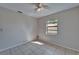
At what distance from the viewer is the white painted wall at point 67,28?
253cm

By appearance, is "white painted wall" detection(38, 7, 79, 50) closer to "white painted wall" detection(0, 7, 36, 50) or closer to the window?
the window

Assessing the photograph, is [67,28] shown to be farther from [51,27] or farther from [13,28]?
[13,28]

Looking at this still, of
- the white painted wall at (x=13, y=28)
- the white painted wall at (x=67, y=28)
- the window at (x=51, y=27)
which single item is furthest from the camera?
the white painted wall at (x=13, y=28)

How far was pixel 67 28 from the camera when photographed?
9.46 ft

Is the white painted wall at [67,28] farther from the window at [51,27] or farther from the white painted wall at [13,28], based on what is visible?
the white painted wall at [13,28]

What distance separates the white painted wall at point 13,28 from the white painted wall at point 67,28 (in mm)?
786

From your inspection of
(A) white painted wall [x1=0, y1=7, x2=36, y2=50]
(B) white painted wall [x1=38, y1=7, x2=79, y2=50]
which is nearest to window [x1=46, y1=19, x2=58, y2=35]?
(B) white painted wall [x1=38, y1=7, x2=79, y2=50]

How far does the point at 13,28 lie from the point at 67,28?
192cm

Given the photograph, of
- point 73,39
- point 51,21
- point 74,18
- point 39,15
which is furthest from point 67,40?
point 39,15

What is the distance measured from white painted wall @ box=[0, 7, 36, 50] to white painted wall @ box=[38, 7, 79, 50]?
31.0 inches

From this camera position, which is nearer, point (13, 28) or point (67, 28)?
point (67, 28)

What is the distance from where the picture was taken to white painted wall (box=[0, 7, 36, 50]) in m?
2.68

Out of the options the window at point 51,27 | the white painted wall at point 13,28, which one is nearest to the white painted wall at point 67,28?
the window at point 51,27

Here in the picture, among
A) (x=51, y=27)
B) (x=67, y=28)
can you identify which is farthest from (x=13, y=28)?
(x=67, y=28)
